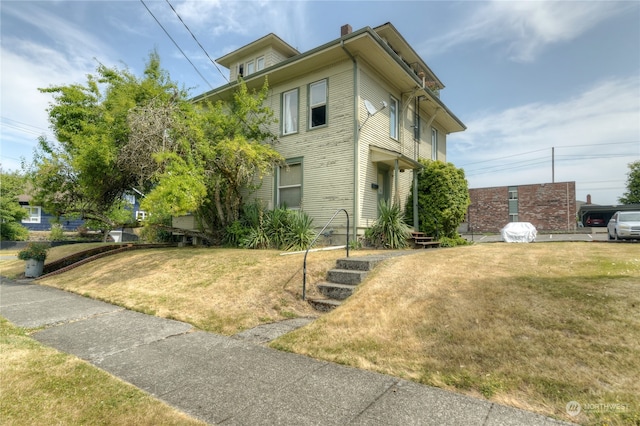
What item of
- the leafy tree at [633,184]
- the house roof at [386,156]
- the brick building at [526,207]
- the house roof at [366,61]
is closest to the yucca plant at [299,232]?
the house roof at [386,156]

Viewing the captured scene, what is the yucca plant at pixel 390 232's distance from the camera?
10.3 metres

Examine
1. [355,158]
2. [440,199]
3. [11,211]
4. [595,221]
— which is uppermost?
[355,158]

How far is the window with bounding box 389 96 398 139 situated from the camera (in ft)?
42.2

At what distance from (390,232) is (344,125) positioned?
3.98 m

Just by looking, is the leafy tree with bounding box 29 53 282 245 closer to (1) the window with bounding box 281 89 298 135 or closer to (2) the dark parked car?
(1) the window with bounding box 281 89 298 135

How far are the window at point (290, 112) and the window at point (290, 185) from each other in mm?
1387

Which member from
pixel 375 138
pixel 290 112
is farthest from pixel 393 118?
pixel 290 112

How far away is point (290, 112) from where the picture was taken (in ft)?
41.9

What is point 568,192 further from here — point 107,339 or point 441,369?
point 107,339

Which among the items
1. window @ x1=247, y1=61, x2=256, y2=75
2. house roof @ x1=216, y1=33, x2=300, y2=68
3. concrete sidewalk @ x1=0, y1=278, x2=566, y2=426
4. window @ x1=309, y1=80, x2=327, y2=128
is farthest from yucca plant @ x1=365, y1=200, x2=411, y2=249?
window @ x1=247, y1=61, x2=256, y2=75

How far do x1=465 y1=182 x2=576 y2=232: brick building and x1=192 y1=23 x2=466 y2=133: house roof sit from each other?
61.8ft

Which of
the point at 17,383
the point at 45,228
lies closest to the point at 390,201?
the point at 17,383

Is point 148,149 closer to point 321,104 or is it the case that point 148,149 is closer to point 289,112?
point 289,112

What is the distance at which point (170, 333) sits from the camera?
4.89 meters
